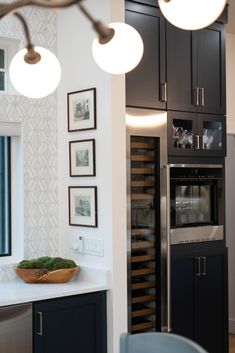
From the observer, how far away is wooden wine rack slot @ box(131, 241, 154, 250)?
3.81 metres

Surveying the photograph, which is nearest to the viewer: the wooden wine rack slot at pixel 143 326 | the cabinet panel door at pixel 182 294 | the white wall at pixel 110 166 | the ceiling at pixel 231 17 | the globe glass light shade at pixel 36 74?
the globe glass light shade at pixel 36 74

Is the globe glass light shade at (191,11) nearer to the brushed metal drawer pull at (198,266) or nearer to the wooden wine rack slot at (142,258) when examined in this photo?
the wooden wine rack slot at (142,258)

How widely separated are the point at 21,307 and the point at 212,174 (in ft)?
6.24

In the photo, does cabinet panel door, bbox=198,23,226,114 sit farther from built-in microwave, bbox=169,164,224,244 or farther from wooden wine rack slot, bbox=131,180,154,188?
wooden wine rack slot, bbox=131,180,154,188

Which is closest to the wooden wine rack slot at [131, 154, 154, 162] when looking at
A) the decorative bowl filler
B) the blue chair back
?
the decorative bowl filler

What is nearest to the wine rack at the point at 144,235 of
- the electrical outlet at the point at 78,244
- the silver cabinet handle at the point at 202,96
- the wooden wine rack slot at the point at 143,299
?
the wooden wine rack slot at the point at 143,299

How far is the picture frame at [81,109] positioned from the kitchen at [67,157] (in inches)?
1.8

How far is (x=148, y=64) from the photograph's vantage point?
12.6 feet

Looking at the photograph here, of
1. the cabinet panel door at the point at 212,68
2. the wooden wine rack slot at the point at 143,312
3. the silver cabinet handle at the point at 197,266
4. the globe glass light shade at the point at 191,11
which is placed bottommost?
the wooden wine rack slot at the point at 143,312

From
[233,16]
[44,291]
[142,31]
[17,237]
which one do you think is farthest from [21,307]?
[233,16]

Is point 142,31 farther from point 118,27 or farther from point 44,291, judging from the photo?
point 118,27

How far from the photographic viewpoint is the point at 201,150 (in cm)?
421

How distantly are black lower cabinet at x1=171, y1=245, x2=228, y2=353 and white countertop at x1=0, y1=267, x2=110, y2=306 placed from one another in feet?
2.07

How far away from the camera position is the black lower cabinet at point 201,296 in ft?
13.2
